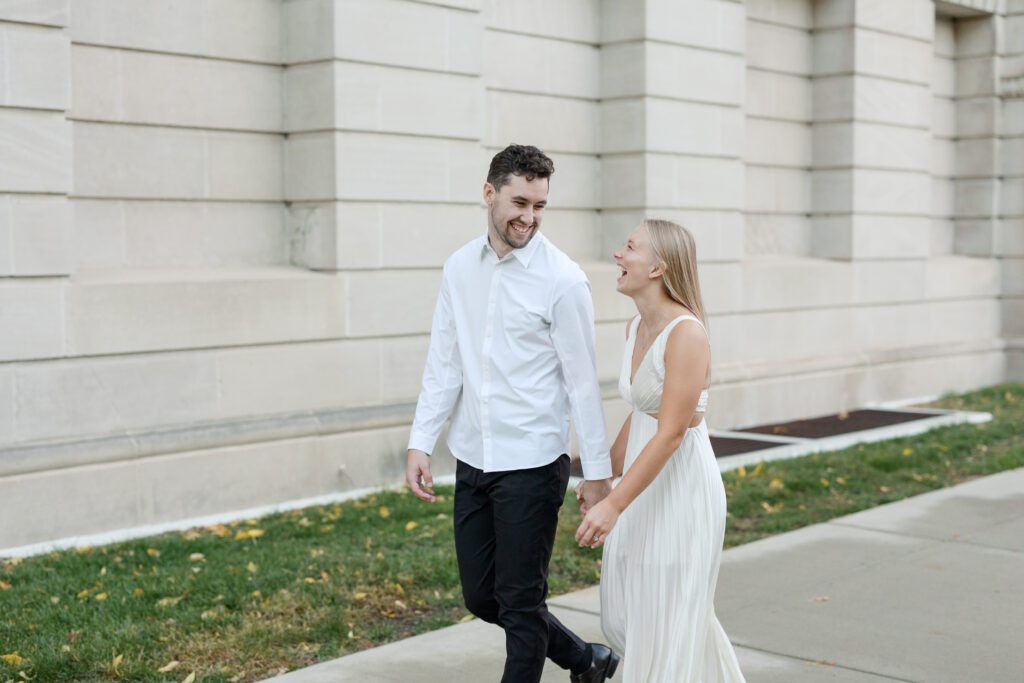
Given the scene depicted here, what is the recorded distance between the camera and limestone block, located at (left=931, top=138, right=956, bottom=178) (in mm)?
16703

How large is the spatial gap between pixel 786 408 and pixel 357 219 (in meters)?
5.70

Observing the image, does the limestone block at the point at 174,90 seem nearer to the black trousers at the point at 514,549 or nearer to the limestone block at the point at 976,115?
the black trousers at the point at 514,549

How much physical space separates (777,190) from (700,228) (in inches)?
85.4

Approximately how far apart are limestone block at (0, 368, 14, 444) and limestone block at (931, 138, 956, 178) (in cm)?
1228

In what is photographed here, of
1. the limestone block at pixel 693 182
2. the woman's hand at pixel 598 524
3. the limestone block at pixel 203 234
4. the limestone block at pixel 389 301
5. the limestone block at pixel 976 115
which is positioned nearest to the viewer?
the woman's hand at pixel 598 524

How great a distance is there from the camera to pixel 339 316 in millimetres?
9398

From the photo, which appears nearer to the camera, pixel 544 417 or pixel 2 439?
pixel 544 417

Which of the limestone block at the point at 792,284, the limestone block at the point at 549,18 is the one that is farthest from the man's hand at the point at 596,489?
the limestone block at the point at 792,284

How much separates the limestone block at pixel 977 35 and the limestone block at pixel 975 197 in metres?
1.60

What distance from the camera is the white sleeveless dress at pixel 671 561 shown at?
14.4ft

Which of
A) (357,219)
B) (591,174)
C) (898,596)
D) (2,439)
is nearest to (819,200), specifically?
(591,174)

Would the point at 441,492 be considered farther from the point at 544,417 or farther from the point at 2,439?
the point at 544,417

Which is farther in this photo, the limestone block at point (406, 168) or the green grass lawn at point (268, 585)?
the limestone block at point (406, 168)

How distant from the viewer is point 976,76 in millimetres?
16875
